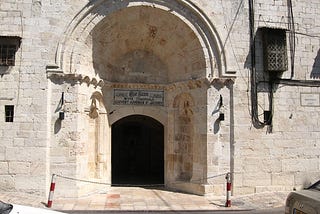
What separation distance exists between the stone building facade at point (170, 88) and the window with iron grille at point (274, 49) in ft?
0.10

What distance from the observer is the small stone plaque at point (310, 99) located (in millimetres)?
9773

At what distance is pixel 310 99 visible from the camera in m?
9.84

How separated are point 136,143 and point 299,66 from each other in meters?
7.52

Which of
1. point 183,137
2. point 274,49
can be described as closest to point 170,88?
point 183,137

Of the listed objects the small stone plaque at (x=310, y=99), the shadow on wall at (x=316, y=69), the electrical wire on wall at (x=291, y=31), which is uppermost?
the electrical wire on wall at (x=291, y=31)

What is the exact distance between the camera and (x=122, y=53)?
10.6 meters

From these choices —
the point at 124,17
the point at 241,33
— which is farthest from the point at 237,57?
the point at 124,17

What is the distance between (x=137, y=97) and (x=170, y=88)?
111cm

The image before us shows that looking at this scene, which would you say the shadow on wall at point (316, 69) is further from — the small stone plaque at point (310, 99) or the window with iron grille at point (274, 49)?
the window with iron grille at point (274, 49)

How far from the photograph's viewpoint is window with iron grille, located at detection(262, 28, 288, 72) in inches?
369

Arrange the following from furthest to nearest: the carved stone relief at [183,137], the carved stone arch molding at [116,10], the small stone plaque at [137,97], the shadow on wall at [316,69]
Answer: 1. the small stone plaque at [137,97]
2. the carved stone relief at [183,137]
3. the shadow on wall at [316,69]
4. the carved stone arch molding at [116,10]

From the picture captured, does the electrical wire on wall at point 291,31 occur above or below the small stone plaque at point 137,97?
above

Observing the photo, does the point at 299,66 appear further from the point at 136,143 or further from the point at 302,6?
the point at 136,143

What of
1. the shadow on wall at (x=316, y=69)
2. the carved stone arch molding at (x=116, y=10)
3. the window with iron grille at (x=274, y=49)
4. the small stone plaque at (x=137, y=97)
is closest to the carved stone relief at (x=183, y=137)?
the small stone plaque at (x=137, y=97)
